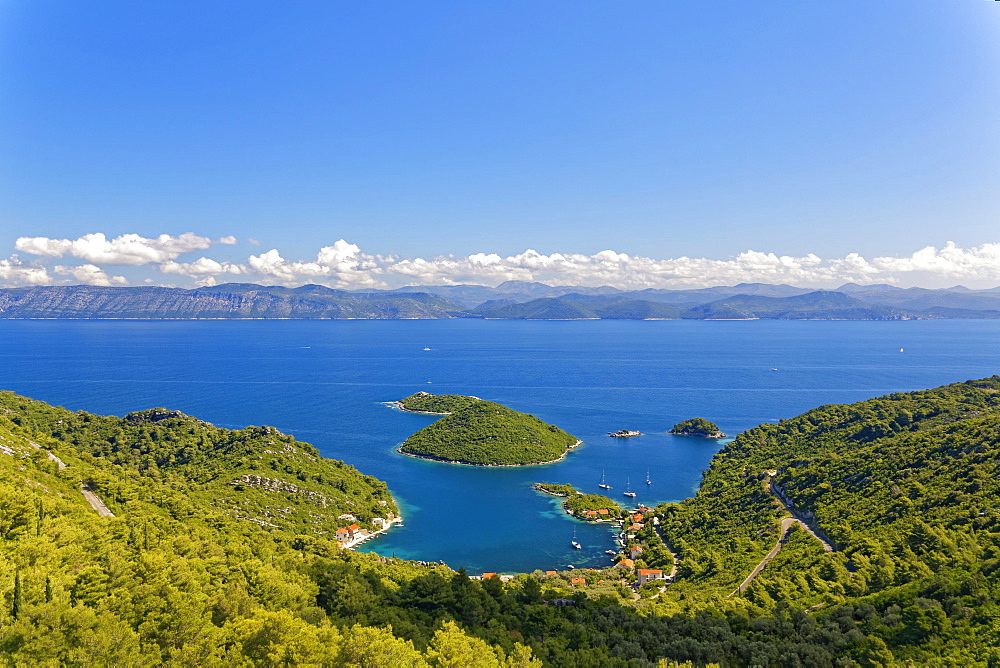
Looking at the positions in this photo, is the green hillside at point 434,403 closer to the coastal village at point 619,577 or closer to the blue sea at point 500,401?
the blue sea at point 500,401

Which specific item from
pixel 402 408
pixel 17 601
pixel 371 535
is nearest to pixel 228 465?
pixel 371 535

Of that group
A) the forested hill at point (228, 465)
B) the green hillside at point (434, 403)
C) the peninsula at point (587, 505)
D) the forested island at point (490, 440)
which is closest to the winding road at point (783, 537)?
the peninsula at point (587, 505)

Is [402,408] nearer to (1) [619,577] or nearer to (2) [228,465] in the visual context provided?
(2) [228,465]

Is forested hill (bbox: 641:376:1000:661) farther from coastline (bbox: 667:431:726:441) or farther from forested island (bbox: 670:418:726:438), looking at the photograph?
forested island (bbox: 670:418:726:438)

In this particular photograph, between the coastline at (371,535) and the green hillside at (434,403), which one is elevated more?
the green hillside at (434,403)

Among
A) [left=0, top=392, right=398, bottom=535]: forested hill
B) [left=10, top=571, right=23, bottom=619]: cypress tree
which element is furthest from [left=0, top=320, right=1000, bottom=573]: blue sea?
[left=10, top=571, right=23, bottom=619]: cypress tree

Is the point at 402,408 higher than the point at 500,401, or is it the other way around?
the point at 500,401

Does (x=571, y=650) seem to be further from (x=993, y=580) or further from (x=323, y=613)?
(x=993, y=580)
